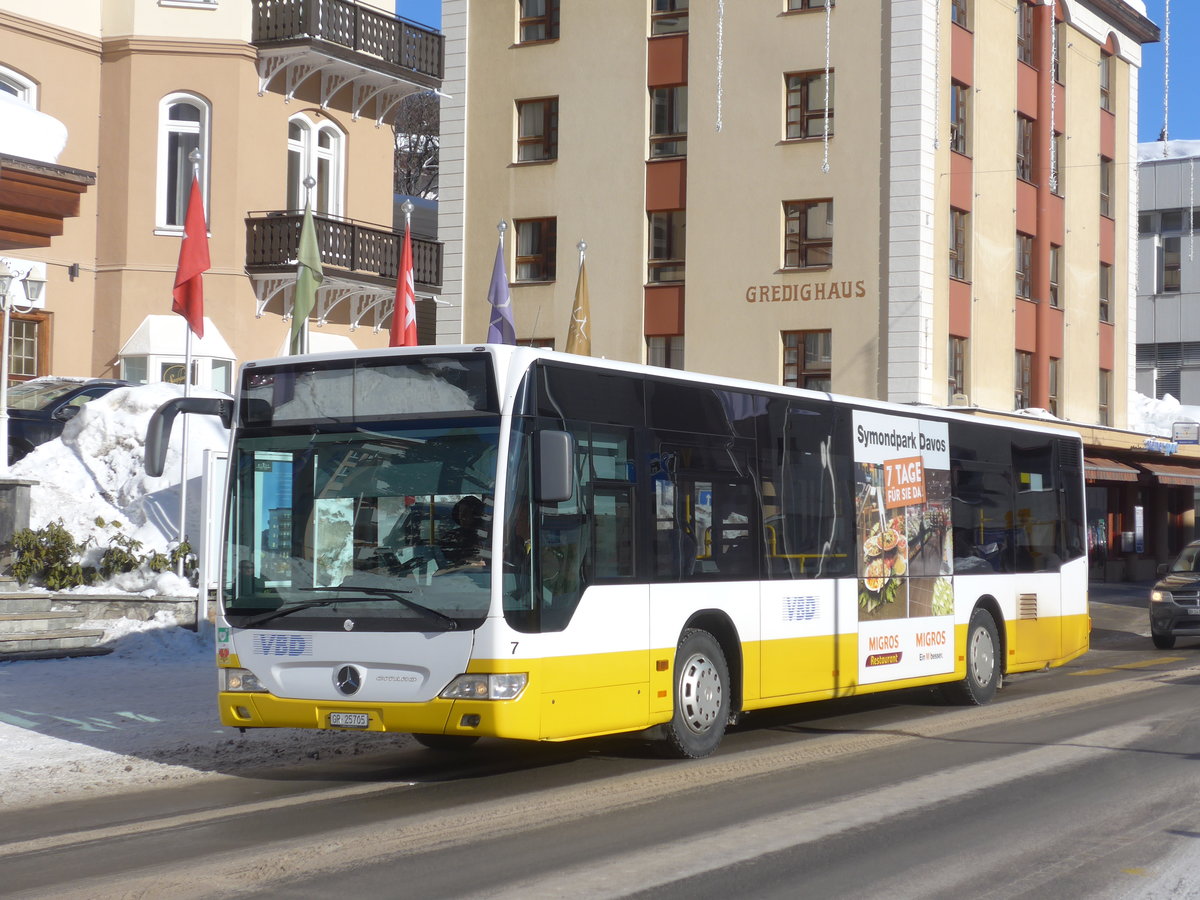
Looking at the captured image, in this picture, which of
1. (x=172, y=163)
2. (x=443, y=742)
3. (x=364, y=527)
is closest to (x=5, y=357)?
(x=443, y=742)

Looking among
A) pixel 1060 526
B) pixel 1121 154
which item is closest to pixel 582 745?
pixel 1060 526

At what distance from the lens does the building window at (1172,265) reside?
57188mm

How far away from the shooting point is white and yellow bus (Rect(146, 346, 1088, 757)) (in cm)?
1016

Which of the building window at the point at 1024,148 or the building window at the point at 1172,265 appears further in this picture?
the building window at the point at 1172,265

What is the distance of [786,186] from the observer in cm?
3612

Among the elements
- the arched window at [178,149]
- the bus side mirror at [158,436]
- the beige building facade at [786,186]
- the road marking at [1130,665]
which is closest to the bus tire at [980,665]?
the road marking at [1130,665]

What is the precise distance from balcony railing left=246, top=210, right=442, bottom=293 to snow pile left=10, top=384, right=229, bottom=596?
808cm

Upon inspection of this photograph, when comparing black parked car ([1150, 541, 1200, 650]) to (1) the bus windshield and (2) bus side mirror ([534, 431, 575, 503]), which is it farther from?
(1) the bus windshield

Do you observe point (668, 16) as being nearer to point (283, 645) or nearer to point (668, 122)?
point (668, 122)

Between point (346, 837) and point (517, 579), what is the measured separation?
2090 mm

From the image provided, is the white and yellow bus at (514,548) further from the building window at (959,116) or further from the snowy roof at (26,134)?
the building window at (959,116)

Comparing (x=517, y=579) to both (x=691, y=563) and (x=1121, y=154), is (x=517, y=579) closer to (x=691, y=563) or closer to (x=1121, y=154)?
(x=691, y=563)

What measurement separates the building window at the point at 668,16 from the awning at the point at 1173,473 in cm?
1681

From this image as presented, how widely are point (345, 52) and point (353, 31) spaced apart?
748mm
